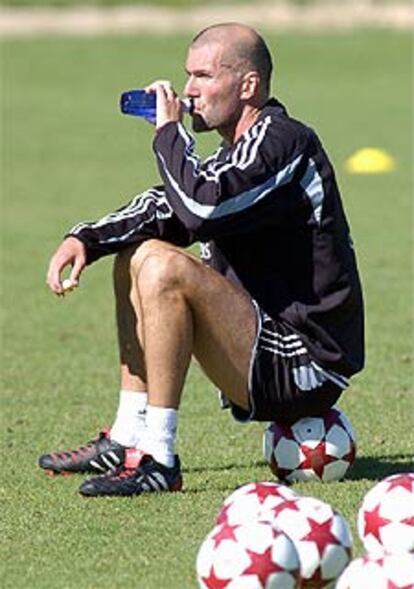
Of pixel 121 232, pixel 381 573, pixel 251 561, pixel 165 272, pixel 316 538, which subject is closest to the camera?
pixel 381 573

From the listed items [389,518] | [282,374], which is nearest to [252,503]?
[389,518]

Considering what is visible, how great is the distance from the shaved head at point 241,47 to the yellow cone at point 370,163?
1416cm

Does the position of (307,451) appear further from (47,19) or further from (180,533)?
(47,19)

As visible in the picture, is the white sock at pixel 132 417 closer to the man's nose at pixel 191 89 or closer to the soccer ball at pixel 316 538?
the man's nose at pixel 191 89

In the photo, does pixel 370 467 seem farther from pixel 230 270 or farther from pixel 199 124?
pixel 199 124

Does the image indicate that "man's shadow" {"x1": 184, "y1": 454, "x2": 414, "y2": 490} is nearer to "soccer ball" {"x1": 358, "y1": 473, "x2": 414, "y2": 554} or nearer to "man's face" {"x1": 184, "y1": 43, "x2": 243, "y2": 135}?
"soccer ball" {"x1": 358, "y1": 473, "x2": 414, "y2": 554}

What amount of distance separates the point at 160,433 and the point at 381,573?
215 cm

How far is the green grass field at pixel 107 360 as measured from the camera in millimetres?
6730

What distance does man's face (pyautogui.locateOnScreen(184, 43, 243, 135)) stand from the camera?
7.62 metres

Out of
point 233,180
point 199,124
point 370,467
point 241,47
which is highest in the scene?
point 241,47

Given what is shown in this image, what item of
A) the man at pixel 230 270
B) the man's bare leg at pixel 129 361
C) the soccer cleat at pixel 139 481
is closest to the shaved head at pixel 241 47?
the man at pixel 230 270

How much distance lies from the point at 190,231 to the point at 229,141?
460 millimetres

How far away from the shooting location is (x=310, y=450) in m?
7.70

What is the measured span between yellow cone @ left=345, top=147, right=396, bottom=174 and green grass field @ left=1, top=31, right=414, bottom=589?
7.7 inches
